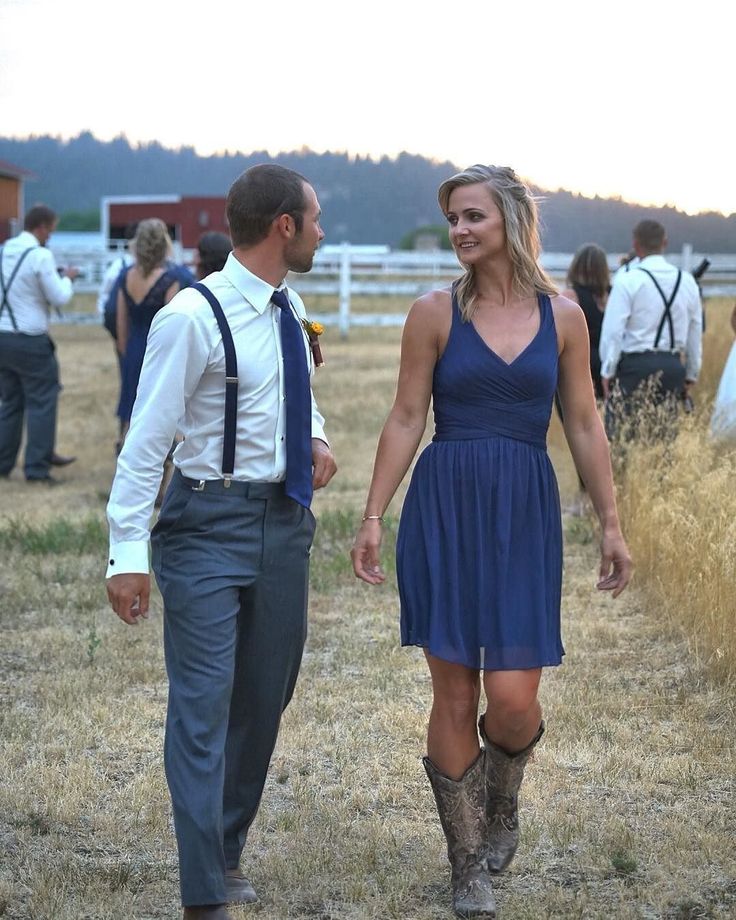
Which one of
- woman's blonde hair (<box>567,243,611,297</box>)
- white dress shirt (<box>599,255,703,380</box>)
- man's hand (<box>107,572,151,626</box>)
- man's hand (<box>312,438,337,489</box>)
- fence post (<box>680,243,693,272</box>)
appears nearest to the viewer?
man's hand (<box>107,572,151,626</box>)

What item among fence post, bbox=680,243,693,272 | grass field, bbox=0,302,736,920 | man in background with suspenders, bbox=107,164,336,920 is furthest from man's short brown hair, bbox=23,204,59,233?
fence post, bbox=680,243,693,272

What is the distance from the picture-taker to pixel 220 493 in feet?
11.3

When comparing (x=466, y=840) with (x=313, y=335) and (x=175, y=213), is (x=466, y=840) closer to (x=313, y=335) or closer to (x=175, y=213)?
(x=313, y=335)

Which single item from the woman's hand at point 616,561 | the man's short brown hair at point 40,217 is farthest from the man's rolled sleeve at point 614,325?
the woman's hand at point 616,561

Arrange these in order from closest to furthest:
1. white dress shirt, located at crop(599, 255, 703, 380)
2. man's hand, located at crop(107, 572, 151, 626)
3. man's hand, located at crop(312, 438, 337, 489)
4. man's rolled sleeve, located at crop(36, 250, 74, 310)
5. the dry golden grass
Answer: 1. man's hand, located at crop(107, 572, 151, 626)
2. man's hand, located at crop(312, 438, 337, 489)
3. the dry golden grass
4. white dress shirt, located at crop(599, 255, 703, 380)
5. man's rolled sleeve, located at crop(36, 250, 74, 310)

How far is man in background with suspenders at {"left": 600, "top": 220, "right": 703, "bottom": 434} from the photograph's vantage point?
8.78 metres

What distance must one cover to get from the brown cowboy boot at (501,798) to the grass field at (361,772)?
0.09 m

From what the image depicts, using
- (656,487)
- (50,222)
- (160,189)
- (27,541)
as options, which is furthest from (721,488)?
(160,189)

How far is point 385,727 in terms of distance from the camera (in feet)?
17.7

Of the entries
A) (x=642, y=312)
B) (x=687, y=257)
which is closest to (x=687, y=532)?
(x=642, y=312)

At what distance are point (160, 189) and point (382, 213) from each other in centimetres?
3779

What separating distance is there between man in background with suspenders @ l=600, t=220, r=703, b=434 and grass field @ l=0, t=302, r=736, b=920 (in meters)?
1.20

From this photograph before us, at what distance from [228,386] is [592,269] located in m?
6.38

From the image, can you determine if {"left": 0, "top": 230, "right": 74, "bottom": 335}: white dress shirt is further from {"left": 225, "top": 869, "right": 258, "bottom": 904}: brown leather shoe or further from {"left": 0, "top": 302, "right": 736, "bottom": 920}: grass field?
{"left": 225, "top": 869, "right": 258, "bottom": 904}: brown leather shoe
